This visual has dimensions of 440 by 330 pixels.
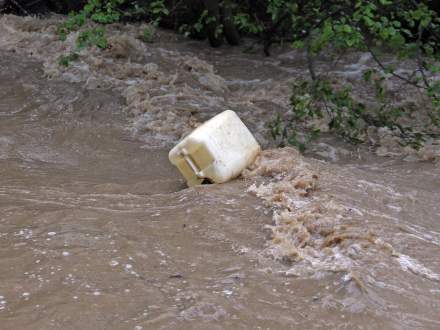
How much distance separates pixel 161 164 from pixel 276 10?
2.22 m

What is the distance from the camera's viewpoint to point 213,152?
15.5 ft

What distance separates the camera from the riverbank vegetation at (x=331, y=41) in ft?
19.2

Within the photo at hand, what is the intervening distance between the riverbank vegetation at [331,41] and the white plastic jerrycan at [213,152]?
4.32ft

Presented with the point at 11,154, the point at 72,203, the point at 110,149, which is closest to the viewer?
the point at 72,203

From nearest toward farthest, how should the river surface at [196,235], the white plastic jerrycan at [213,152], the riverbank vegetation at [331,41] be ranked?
1. the river surface at [196,235]
2. the white plastic jerrycan at [213,152]
3. the riverbank vegetation at [331,41]

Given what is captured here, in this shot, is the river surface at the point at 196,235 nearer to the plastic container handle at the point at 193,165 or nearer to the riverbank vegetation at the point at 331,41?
the plastic container handle at the point at 193,165

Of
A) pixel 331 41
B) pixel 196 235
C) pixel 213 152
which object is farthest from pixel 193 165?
pixel 331 41

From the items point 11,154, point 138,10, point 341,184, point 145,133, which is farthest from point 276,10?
point 11,154

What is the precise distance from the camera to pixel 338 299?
295 cm

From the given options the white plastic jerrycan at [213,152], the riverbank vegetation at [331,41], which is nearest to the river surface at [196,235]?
the white plastic jerrycan at [213,152]

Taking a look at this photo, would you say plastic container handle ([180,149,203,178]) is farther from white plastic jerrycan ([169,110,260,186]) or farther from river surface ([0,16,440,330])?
river surface ([0,16,440,330])

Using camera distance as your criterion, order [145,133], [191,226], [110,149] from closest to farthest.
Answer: [191,226] → [110,149] → [145,133]

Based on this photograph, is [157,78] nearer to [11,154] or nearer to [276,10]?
[276,10]

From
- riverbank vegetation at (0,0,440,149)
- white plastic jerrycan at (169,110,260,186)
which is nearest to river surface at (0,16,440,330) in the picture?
white plastic jerrycan at (169,110,260,186)
